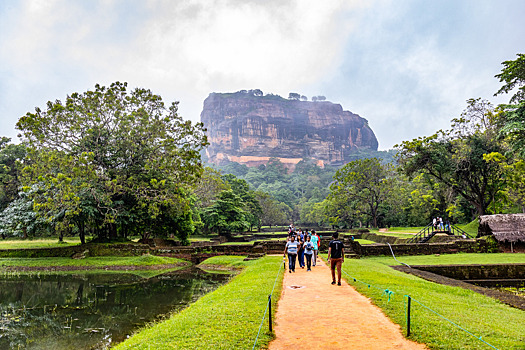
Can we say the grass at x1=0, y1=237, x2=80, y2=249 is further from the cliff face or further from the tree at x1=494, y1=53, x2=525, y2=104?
the cliff face

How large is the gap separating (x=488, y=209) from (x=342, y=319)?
3096 centimetres

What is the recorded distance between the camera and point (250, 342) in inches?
196

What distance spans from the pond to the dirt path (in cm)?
415

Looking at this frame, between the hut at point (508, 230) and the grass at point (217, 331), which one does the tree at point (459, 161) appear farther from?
the grass at point (217, 331)

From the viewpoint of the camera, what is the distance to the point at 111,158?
2327cm

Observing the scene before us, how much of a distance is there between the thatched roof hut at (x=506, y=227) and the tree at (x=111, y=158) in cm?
1858

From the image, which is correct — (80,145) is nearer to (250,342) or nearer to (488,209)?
(250,342)

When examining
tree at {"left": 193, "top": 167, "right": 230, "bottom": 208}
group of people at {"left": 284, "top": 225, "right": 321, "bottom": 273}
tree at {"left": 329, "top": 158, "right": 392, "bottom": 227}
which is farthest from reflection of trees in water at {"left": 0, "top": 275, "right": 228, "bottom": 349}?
tree at {"left": 329, "top": 158, "right": 392, "bottom": 227}

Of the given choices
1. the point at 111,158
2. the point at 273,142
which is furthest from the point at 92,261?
the point at 273,142

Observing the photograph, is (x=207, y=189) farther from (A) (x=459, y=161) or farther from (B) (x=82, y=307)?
(B) (x=82, y=307)

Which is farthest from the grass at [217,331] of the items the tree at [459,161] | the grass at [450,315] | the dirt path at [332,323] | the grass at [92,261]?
the tree at [459,161]

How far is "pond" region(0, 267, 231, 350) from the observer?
7.97 m

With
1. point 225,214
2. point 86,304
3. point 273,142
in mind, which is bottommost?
point 86,304

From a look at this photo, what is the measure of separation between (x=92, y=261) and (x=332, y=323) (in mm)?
18923
